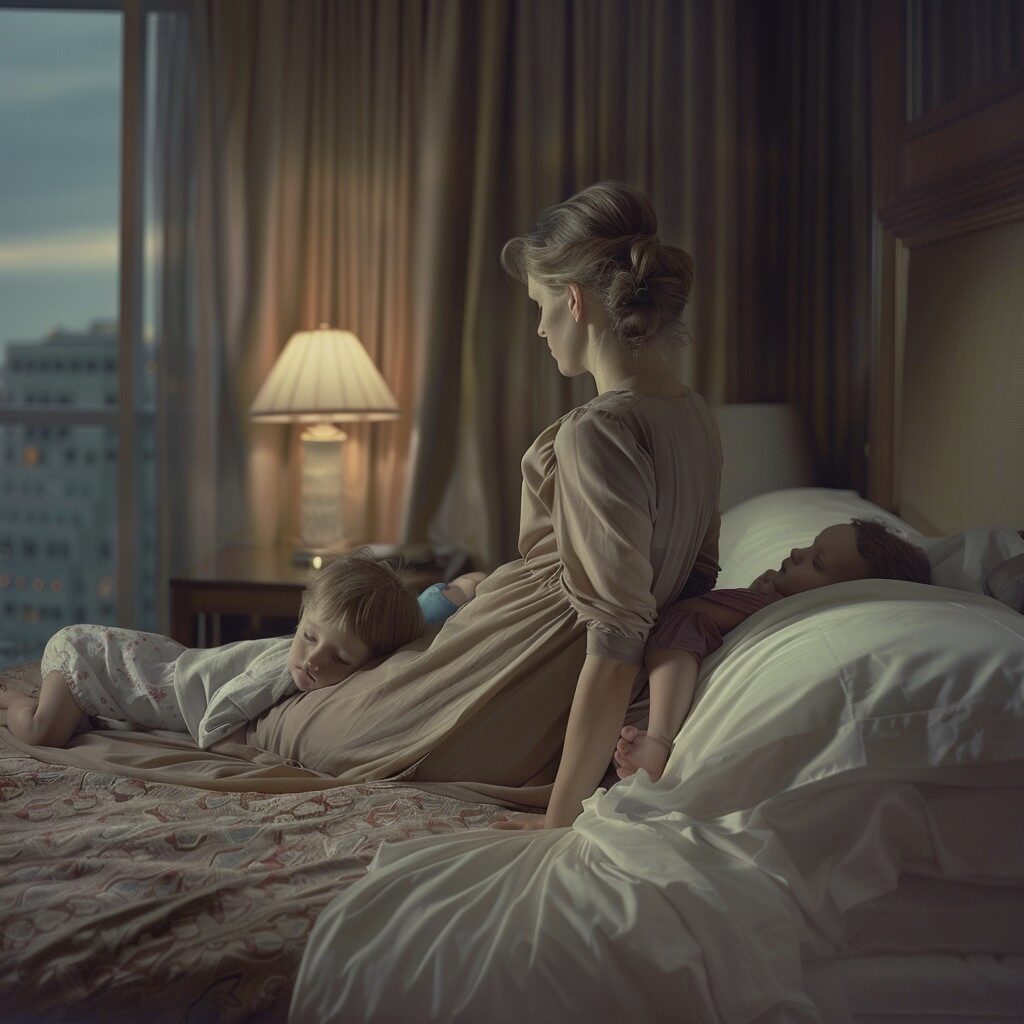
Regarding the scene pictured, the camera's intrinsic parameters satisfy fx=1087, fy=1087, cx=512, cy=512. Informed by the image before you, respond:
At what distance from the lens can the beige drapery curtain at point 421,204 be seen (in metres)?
3.19

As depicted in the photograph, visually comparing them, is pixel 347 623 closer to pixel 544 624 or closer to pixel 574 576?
pixel 544 624

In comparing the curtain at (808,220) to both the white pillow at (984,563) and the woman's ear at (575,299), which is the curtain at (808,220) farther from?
the woman's ear at (575,299)

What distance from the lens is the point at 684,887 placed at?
969 millimetres

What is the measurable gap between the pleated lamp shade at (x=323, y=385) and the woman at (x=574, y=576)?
62.8 inches

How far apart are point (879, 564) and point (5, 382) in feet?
10.8

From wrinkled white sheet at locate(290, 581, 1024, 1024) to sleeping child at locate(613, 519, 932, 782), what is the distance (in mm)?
70

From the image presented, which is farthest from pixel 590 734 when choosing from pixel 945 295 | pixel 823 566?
pixel 945 295

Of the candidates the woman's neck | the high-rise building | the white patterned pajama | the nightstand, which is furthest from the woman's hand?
the high-rise building

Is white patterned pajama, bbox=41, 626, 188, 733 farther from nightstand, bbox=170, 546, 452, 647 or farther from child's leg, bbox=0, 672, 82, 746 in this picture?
nightstand, bbox=170, 546, 452, 647

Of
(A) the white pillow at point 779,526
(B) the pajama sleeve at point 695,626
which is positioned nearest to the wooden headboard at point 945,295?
(A) the white pillow at point 779,526

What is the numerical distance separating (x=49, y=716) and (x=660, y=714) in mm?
894

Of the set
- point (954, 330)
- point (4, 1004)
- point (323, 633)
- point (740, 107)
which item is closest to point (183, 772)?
point (323, 633)

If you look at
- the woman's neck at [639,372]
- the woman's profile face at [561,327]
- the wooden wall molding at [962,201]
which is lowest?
the woman's neck at [639,372]

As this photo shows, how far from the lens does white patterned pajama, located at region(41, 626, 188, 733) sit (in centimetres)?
160
